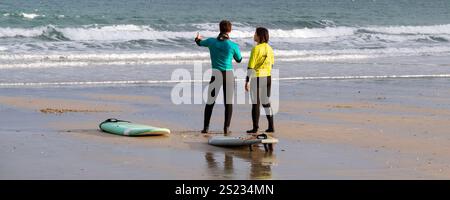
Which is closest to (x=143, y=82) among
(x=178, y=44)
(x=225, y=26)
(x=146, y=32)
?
(x=225, y=26)

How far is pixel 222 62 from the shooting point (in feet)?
36.1

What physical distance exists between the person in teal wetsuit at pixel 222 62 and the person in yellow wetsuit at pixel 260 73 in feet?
0.72

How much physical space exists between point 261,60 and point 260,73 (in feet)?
0.60

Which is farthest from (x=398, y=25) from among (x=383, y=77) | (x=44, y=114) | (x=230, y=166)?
(x=230, y=166)

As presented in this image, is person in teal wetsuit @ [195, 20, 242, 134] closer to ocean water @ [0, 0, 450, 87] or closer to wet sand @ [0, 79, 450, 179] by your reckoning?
wet sand @ [0, 79, 450, 179]

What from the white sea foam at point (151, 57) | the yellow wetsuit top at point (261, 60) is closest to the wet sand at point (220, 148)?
the yellow wetsuit top at point (261, 60)

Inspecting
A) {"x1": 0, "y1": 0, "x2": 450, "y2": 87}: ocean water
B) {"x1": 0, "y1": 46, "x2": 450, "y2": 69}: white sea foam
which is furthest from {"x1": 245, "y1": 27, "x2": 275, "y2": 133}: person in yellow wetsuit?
{"x1": 0, "y1": 46, "x2": 450, "y2": 69}: white sea foam

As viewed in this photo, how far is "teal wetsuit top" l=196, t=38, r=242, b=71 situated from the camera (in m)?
10.9

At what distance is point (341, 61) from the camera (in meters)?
24.8

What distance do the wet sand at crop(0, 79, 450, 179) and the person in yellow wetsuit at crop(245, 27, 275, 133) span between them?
0.35 m

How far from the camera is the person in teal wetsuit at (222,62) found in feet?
35.8
